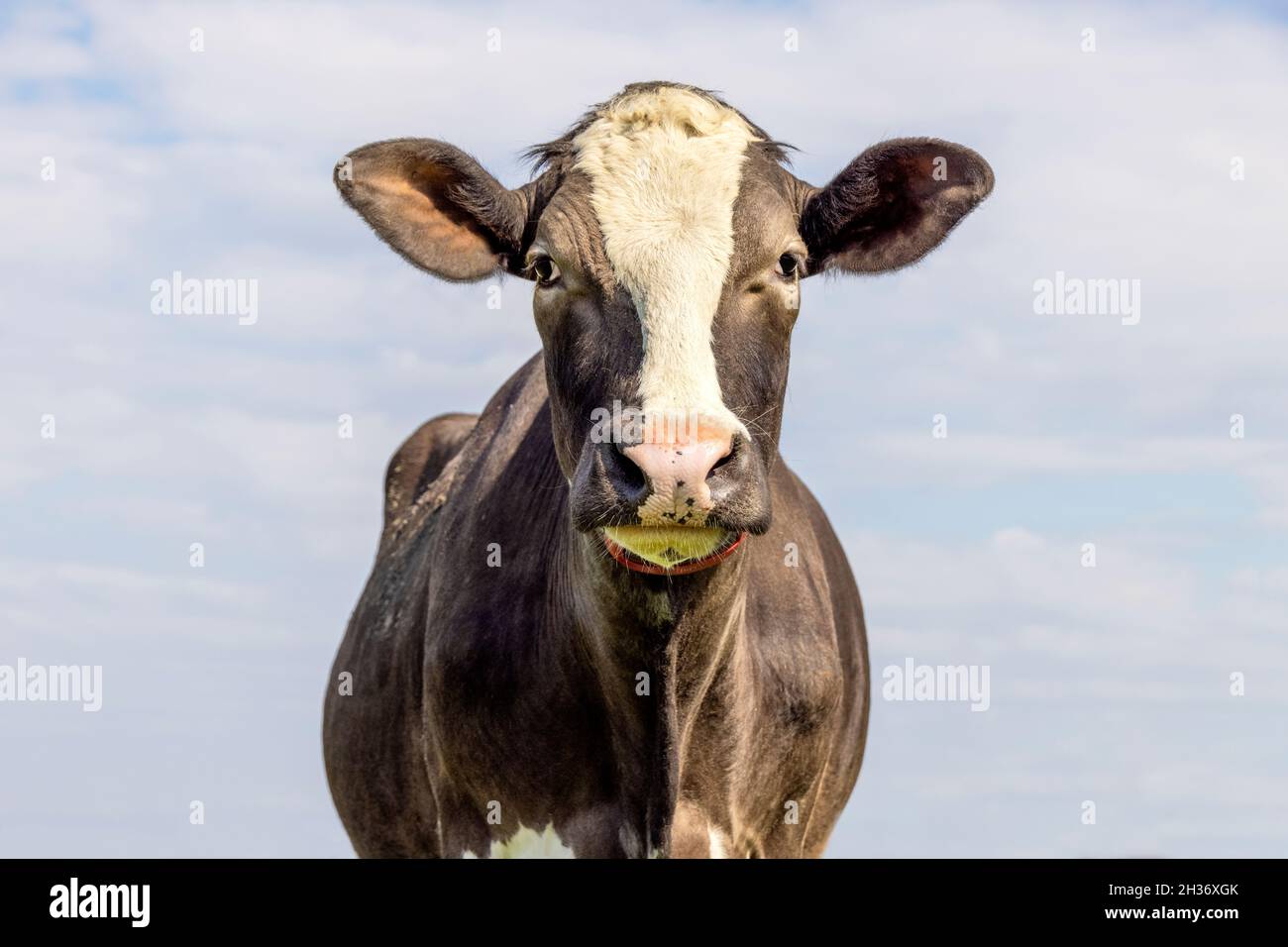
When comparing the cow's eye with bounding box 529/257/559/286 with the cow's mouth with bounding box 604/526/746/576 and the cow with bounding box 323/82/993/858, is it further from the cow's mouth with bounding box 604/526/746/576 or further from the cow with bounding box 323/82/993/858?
the cow's mouth with bounding box 604/526/746/576

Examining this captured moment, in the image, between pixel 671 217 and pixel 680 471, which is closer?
pixel 680 471

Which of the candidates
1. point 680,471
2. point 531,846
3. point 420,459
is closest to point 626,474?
point 680,471

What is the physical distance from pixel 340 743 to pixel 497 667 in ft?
10.6

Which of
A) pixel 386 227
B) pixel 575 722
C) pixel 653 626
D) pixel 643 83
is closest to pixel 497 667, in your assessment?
pixel 575 722

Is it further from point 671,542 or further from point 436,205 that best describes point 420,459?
point 671,542

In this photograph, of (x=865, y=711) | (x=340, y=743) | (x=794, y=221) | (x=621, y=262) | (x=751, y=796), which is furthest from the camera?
(x=340, y=743)

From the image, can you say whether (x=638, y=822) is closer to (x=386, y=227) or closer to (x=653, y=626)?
(x=653, y=626)

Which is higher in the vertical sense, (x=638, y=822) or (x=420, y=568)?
(x=420, y=568)

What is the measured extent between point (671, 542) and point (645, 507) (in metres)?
0.32

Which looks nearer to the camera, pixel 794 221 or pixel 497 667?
pixel 794 221

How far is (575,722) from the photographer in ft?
27.9

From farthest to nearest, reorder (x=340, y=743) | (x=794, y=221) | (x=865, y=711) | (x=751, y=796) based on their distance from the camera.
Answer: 1. (x=340, y=743)
2. (x=865, y=711)
3. (x=751, y=796)
4. (x=794, y=221)

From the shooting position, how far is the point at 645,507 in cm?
682

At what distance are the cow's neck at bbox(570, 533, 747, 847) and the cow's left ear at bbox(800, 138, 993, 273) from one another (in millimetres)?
1631
